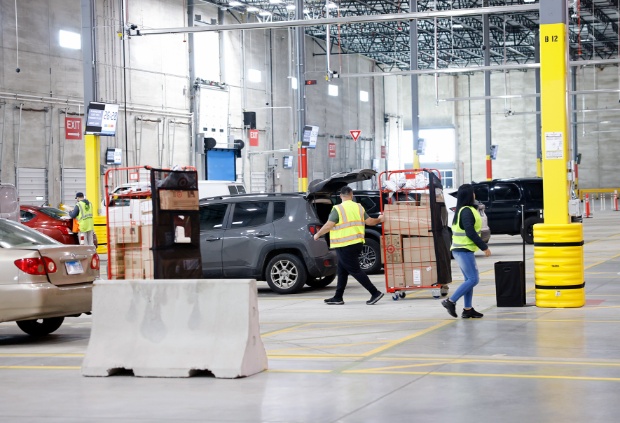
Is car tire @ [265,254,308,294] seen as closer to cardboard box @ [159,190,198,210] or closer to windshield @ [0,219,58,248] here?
cardboard box @ [159,190,198,210]

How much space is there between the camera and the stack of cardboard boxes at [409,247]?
A: 1594 centimetres

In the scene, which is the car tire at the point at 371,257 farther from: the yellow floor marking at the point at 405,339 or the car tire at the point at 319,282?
the yellow floor marking at the point at 405,339

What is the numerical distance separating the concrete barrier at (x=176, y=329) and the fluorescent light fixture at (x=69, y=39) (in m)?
29.3

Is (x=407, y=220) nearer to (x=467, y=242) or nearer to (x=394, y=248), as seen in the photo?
(x=394, y=248)

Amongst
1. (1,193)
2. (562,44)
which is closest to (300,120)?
(1,193)

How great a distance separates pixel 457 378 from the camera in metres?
8.49

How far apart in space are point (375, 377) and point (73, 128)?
30120 millimetres

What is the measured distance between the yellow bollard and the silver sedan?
600cm

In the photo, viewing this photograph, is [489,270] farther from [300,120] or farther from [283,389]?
[300,120]

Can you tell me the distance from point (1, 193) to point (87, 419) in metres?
18.4

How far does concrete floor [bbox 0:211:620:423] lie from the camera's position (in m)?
7.30

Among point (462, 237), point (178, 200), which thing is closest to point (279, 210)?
point (178, 200)

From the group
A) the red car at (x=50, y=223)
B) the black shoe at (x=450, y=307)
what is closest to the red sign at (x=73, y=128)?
the red car at (x=50, y=223)

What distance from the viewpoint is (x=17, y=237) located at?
12.1m
